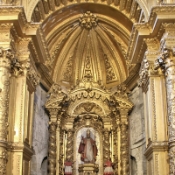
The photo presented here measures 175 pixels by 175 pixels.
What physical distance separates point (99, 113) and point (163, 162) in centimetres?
497

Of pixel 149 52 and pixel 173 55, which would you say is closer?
pixel 173 55

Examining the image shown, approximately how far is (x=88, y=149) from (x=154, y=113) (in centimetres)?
434

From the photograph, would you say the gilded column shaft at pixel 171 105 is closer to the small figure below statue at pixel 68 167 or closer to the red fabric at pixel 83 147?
the small figure below statue at pixel 68 167

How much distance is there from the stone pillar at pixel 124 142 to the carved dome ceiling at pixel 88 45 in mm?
1643

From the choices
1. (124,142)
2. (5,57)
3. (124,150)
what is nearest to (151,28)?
(5,57)

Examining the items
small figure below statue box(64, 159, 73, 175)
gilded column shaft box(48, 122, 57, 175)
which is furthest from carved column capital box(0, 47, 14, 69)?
small figure below statue box(64, 159, 73, 175)

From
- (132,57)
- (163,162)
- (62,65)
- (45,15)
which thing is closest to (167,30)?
(132,57)

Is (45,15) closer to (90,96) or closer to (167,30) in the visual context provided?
(90,96)

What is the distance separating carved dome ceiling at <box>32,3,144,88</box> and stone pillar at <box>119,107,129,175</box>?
5.39 feet

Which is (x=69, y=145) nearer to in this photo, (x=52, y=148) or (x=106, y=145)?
(x=52, y=148)

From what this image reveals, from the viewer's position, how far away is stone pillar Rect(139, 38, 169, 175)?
9414mm

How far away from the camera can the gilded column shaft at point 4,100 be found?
8.68 metres

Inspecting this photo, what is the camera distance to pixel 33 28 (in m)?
10.5

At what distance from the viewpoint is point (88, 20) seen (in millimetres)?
13930
